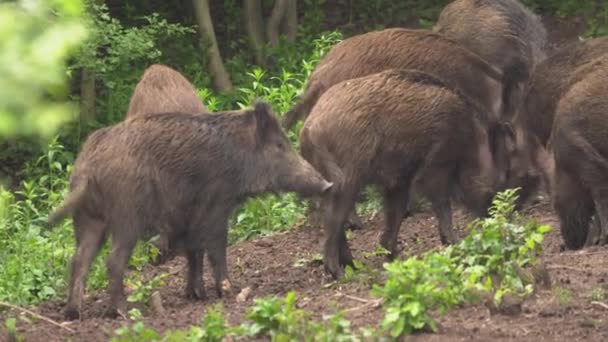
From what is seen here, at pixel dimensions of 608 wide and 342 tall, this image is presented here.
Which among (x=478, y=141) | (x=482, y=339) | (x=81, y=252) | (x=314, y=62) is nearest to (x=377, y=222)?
(x=478, y=141)

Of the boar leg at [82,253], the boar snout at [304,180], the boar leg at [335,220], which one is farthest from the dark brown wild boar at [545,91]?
the boar leg at [82,253]

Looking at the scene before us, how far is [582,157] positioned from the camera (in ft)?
30.7

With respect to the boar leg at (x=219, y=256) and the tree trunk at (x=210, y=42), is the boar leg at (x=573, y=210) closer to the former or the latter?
the boar leg at (x=219, y=256)

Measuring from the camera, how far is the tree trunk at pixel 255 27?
49.6ft

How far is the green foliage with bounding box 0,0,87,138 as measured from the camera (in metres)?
3.51

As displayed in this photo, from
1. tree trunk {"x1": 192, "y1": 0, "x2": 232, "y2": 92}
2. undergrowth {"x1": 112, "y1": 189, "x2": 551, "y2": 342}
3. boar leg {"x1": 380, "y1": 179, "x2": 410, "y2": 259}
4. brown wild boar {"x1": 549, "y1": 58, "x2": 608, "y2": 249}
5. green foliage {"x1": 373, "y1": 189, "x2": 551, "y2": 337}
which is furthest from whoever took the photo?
tree trunk {"x1": 192, "y1": 0, "x2": 232, "y2": 92}

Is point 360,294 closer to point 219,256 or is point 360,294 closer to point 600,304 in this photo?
point 219,256

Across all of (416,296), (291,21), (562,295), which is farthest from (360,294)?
(291,21)

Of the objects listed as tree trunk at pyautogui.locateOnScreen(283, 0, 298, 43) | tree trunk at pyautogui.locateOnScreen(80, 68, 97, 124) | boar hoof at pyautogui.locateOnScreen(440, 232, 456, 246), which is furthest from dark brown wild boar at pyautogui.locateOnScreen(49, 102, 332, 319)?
tree trunk at pyautogui.locateOnScreen(283, 0, 298, 43)

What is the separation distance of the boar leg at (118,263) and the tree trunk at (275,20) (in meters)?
7.52

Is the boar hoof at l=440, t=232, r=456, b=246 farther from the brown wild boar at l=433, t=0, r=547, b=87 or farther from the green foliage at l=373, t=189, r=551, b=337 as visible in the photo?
the brown wild boar at l=433, t=0, r=547, b=87

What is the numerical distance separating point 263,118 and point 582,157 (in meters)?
2.23

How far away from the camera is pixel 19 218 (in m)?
10.8

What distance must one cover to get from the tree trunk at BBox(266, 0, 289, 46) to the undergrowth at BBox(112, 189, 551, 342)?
8.48 metres
